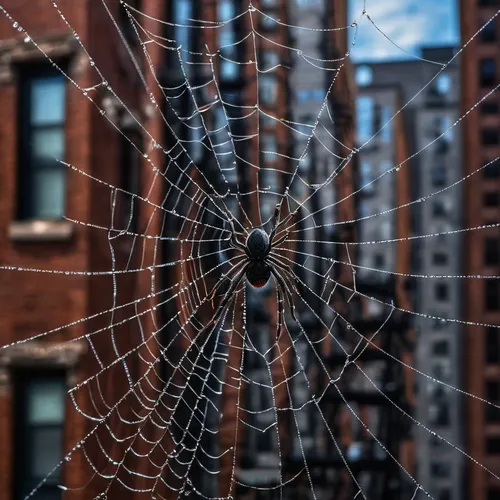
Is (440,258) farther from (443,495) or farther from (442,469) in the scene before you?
(443,495)

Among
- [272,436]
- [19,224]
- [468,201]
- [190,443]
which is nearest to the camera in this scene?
[19,224]

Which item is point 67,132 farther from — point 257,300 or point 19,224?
point 257,300

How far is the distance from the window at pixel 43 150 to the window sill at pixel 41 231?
3.8 inches

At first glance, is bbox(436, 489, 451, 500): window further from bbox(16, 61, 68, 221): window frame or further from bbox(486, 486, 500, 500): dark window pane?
bbox(16, 61, 68, 221): window frame

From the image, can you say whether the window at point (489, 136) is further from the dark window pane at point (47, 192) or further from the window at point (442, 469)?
the dark window pane at point (47, 192)

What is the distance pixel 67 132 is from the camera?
221 inches

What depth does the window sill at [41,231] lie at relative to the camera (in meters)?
5.56

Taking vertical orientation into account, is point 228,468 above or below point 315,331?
below

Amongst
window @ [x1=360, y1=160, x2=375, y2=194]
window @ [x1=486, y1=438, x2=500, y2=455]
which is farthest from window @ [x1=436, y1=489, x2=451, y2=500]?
window @ [x1=360, y1=160, x2=375, y2=194]

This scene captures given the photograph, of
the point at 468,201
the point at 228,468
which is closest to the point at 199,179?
the point at 228,468

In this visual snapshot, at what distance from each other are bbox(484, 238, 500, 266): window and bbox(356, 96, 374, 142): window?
14.9 feet

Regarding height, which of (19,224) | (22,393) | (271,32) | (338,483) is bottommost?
(338,483)

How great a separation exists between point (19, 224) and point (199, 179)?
184 cm

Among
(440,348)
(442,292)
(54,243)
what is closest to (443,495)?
(442,292)
